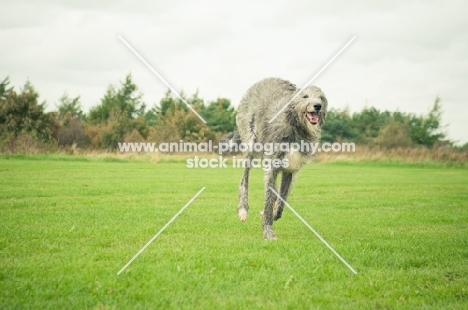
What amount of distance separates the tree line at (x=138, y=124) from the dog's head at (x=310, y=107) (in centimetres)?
2873

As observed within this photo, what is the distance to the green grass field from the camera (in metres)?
4.23

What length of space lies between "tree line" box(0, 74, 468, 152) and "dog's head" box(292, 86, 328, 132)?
28730 millimetres

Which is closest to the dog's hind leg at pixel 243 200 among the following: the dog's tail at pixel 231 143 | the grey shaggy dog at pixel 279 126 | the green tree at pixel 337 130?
the grey shaggy dog at pixel 279 126

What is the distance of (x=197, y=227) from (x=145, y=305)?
155 inches

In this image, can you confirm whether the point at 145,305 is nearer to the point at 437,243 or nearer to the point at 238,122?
the point at 437,243

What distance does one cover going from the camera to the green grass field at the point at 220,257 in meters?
4.23

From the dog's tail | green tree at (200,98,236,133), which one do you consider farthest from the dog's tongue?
green tree at (200,98,236,133)

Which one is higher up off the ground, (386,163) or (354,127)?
(354,127)

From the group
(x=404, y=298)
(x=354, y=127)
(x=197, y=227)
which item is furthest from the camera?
(x=354, y=127)

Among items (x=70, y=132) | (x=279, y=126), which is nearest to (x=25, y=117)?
(x=70, y=132)

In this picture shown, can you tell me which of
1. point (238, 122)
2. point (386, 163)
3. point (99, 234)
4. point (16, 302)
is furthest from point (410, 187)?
point (386, 163)

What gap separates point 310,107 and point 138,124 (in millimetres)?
42992

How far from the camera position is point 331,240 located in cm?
704

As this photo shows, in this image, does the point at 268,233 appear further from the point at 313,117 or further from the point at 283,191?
the point at 313,117
